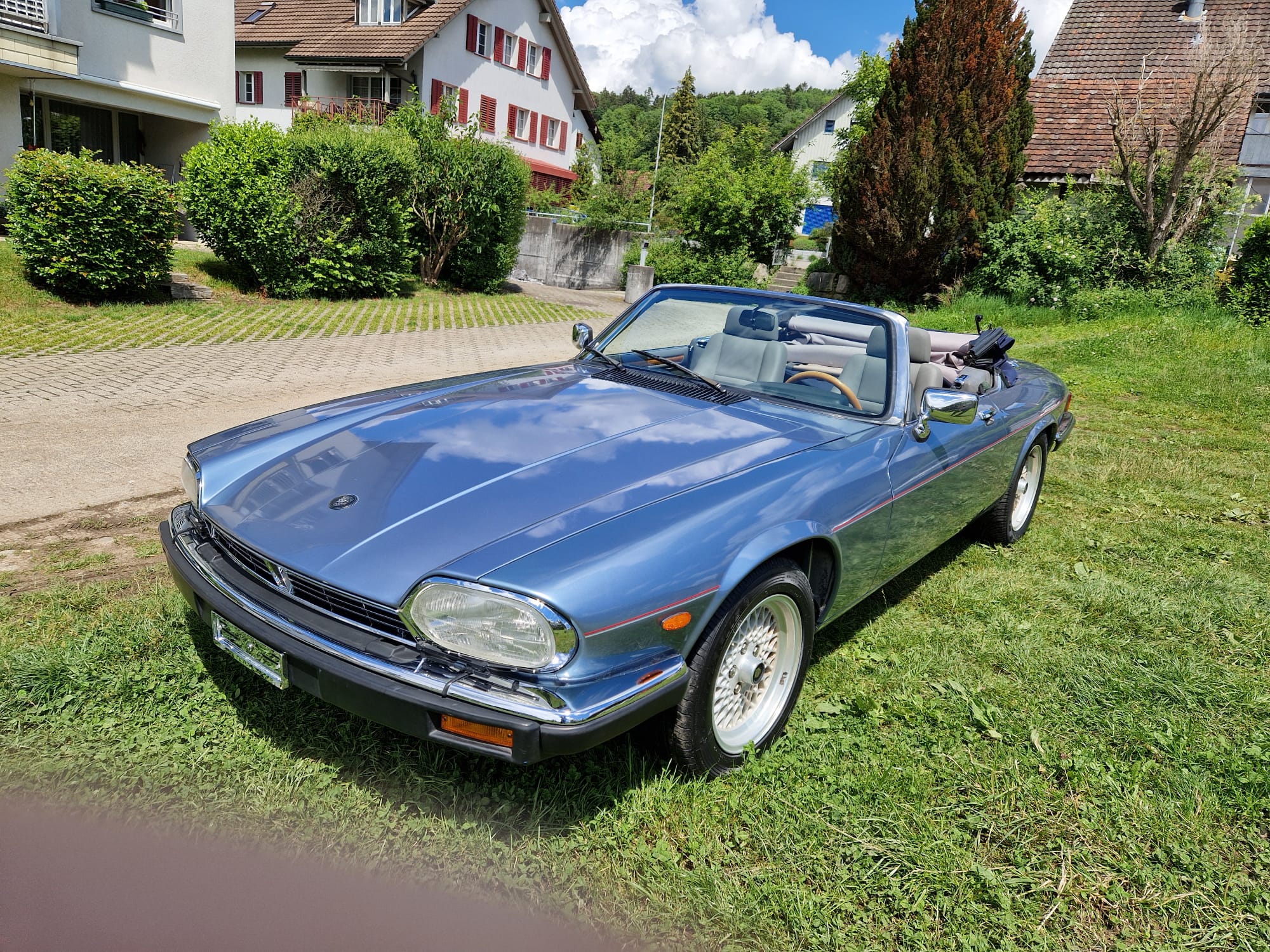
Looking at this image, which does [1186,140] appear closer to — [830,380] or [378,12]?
[830,380]

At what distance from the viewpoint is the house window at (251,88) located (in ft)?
96.9

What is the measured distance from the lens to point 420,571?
2.20 metres

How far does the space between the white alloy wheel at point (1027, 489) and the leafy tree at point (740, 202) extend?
52.7 ft

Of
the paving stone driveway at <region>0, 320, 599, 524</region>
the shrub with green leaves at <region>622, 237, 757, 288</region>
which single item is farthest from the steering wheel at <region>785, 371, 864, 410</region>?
the shrub with green leaves at <region>622, 237, 757, 288</region>

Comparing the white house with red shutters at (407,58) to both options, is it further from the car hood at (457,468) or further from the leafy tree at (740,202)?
the car hood at (457,468)

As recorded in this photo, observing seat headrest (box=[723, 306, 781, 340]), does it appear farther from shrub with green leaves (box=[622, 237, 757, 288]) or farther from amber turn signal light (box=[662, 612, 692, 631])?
shrub with green leaves (box=[622, 237, 757, 288])

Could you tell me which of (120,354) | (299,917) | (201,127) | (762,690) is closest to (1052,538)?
(762,690)

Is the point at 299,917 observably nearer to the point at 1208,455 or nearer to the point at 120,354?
the point at 1208,455

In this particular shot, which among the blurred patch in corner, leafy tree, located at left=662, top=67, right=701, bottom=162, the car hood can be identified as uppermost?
leafy tree, located at left=662, top=67, right=701, bottom=162

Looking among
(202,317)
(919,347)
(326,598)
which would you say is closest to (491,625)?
(326,598)

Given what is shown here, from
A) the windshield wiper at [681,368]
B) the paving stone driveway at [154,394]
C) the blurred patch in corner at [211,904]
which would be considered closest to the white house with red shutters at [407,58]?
the paving stone driveway at [154,394]

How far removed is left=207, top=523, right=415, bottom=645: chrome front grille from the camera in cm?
222

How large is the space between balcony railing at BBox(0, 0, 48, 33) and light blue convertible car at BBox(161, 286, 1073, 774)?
15449 millimetres

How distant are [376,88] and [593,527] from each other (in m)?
29.4
